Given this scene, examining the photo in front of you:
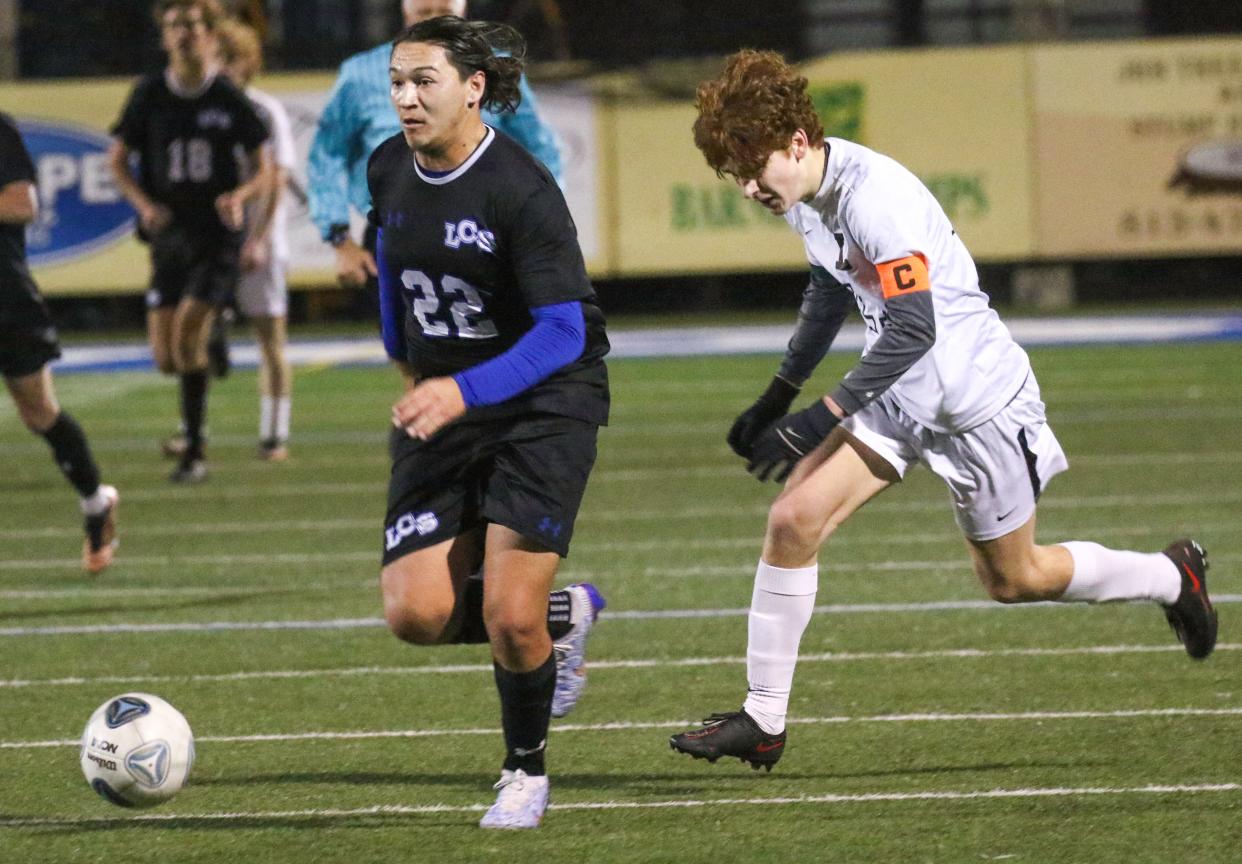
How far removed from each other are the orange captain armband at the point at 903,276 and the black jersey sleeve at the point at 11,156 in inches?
157

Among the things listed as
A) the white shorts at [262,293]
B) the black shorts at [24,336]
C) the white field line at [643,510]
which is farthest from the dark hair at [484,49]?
the white shorts at [262,293]

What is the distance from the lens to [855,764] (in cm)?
527

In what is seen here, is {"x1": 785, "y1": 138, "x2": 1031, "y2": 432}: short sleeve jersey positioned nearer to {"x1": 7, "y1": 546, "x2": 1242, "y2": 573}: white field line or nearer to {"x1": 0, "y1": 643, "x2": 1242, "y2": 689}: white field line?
{"x1": 0, "y1": 643, "x2": 1242, "y2": 689}: white field line

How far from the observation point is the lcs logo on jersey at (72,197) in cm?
2153

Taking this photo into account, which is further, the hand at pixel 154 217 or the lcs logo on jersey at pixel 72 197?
the lcs logo on jersey at pixel 72 197

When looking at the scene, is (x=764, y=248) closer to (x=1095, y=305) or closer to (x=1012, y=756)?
(x=1095, y=305)

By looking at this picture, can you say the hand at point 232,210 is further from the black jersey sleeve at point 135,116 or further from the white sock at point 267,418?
the white sock at point 267,418

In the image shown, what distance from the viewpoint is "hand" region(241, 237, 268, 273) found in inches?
457

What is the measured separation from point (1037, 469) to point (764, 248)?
54.2ft

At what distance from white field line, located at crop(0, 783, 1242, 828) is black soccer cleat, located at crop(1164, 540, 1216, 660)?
→ 84cm

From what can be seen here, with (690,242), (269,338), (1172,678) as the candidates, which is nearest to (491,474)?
(1172,678)

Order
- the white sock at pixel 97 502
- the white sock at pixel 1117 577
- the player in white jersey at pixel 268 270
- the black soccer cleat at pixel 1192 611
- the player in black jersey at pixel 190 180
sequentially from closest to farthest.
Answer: the white sock at pixel 1117 577 < the black soccer cleat at pixel 1192 611 < the white sock at pixel 97 502 < the player in black jersey at pixel 190 180 < the player in white jersey at pixel 268 270

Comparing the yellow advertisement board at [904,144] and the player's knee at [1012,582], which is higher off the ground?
the player's knee at [1012,582]

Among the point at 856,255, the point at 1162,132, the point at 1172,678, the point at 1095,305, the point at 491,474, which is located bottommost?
the point at 1095,305
